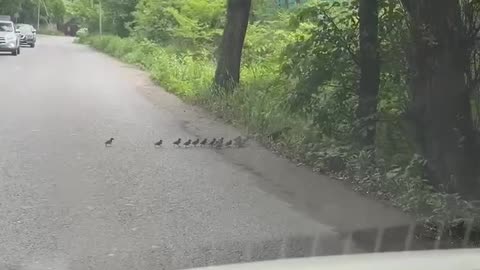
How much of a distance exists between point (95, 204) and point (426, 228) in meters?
3.43

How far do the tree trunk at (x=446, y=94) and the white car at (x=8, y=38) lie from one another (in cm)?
3185

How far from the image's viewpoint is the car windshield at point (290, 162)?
6.34m

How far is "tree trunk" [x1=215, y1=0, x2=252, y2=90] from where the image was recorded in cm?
1634

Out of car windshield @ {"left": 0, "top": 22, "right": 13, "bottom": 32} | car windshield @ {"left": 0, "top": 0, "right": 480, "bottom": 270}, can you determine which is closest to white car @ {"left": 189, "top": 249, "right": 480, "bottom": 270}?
car windshield @ {"left": 0, "top": 0, "right": 480, "bottom": 270}

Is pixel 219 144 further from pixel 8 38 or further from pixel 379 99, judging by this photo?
pixel 8 38

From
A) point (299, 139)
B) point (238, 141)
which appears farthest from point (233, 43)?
point (299, 139)

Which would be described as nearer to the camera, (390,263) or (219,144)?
(390,263)

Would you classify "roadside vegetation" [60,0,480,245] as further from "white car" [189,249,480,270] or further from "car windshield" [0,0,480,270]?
"white car" [189,249,480,270]

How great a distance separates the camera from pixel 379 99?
9469 millimetres

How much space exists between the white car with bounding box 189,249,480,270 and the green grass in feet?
11.1

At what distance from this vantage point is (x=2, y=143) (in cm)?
1123

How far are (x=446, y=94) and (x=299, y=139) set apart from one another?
3.99 meters

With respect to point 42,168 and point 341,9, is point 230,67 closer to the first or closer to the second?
point 341,9

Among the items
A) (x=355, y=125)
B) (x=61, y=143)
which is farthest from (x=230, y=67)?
(x=355, y=125)
